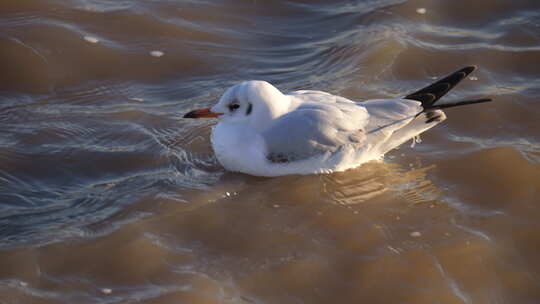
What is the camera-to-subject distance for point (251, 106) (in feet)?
18.7

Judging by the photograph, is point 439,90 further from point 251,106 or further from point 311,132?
point 251,106

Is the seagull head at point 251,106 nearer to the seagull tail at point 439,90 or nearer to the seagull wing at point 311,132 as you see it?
the seagull wing at point 311,132

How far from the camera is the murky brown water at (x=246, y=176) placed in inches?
183

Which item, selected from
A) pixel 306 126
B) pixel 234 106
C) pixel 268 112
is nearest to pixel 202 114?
pixel 234 106

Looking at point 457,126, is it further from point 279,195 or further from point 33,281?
point 33,281

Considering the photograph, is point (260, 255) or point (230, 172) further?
point (230, 172)

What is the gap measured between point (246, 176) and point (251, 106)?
0.52m

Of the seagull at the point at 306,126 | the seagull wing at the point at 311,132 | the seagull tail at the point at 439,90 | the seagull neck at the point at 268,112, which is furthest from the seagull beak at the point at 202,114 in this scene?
the seagull tail at the point at 439,90

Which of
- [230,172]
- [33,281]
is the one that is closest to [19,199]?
[33,281]

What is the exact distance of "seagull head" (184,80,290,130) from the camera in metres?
5.61

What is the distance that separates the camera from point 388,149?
5988mm

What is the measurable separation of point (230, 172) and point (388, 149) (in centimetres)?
121

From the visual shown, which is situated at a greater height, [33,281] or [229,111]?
[229,111]

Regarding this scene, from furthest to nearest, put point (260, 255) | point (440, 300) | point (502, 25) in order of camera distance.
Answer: point (502, 25), point (260, 255), point (440, 300)
